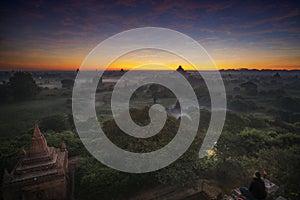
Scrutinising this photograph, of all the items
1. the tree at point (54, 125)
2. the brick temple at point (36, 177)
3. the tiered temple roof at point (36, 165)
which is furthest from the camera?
the tree at point (54, 125)

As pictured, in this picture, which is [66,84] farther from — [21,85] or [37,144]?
[37,144]

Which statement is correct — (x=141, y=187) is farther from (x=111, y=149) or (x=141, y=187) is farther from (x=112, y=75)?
(x=112, y=75)

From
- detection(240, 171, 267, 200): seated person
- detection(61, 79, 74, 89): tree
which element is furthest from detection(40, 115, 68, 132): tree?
detection(61, 79, 74, 89): tree

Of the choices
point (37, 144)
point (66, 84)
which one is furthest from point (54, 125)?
point (66, 84)

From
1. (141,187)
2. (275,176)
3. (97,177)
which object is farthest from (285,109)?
(97,177)

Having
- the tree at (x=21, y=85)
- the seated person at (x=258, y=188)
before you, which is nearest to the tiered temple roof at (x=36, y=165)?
the seated person at (x=258, y=188)

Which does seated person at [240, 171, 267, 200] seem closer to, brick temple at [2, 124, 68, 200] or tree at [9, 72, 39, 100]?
brick temple at [2, 124, 68, 200]

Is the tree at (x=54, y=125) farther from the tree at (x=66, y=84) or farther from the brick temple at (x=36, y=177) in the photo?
the tree at (x=66, y=84)

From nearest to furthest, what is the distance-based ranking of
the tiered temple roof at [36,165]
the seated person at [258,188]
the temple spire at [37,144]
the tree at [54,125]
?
the seated person at [258,188], the tiered temple roof at [36,165], the temple spire at [37,144], the tree at [54,125]
